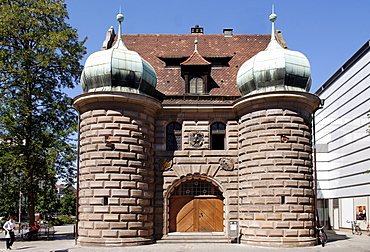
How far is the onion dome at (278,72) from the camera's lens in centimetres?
2136

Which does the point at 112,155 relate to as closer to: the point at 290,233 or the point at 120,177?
the point at 120,177

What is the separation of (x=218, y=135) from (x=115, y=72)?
6148 mm

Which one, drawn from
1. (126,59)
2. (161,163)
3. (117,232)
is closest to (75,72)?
(126,59)

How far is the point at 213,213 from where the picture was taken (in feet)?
→ 74.9

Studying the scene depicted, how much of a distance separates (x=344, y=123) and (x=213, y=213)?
19.3m

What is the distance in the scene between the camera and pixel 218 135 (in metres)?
23.4

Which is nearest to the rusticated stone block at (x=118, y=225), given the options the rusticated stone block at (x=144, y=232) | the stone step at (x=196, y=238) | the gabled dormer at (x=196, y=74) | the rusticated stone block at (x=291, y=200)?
the rusticated stone block at (x=144, y=232)

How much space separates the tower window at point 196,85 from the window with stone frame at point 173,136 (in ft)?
7.54

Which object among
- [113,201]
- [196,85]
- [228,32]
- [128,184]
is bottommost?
[113,201]

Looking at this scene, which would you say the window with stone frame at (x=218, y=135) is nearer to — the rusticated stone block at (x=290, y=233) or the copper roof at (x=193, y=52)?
the copper roof at (x=193, y=52)

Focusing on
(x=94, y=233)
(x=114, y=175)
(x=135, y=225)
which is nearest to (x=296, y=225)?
(x=135, y=225)

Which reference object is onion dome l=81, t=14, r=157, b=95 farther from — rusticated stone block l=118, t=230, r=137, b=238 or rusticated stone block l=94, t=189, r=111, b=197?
rusticated stone block l=118, t=230, r=137, b=238

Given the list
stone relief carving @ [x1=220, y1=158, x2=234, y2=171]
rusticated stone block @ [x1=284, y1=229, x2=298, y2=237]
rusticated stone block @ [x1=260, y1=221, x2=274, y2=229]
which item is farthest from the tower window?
rusticated stone block @ [x1=284, y1=229, x2=298, y2=237]

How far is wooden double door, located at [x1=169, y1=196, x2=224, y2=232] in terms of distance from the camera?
74.7 ft
